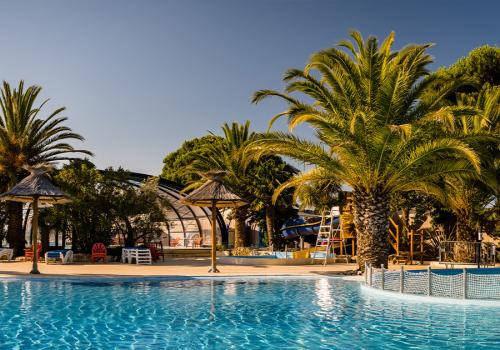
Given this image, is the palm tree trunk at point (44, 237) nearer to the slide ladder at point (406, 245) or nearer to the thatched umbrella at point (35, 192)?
the thatched umbrella at point (35, 192)

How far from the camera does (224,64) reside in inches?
786

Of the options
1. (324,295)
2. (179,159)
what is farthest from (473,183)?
(179,159)

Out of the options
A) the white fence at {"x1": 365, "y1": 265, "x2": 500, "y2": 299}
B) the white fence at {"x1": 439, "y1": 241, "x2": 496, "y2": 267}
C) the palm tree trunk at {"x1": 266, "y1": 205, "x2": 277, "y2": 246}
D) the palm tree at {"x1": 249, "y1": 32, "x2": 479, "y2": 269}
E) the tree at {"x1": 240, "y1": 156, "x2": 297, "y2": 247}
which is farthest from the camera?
the palm tree trunk at {"x1": 266, "y1": 205, "x2": 277, "y2": 246}

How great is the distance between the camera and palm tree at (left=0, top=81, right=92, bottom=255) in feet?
83.5

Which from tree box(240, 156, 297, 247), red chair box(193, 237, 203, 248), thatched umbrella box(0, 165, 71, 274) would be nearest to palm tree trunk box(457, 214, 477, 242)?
tree box(240, 156, 297, 247)

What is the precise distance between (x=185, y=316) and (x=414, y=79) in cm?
1067

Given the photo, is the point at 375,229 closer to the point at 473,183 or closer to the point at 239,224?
the point at 473,183

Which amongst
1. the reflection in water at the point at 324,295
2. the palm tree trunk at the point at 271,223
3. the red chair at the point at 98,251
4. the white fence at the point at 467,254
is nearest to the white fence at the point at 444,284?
the reflection in water at the point at 324,295

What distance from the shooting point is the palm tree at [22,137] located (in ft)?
83.5

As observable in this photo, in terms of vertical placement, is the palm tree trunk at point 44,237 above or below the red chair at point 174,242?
above

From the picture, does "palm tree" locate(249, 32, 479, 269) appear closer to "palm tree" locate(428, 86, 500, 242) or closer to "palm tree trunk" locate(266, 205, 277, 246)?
"palm tree" locate(428, 86, 500, 242)

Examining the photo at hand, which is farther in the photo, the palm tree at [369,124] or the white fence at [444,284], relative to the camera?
the palm tree at [369,124]

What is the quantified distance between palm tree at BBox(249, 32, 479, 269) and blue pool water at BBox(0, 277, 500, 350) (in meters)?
3.64

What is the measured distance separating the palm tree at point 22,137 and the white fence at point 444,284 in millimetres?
19166
